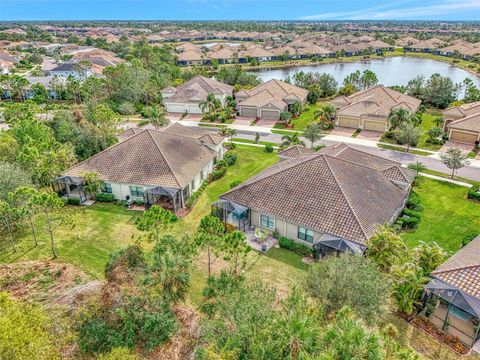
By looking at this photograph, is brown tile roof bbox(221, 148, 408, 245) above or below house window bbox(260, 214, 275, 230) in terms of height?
above

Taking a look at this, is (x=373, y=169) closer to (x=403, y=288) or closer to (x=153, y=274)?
(x=403, y=288)

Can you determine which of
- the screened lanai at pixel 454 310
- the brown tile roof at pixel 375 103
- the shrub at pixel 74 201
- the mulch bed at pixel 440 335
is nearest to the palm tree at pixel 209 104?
the brown tile roof at pixel 375 103

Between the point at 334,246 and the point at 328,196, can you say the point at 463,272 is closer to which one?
the point at 334,246

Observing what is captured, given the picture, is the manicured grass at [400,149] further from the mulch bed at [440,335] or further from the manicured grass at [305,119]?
the mulch bed at [440,335]

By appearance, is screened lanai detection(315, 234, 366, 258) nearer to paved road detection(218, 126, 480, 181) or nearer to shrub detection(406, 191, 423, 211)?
shrub detection(406, 191, 423, 211)

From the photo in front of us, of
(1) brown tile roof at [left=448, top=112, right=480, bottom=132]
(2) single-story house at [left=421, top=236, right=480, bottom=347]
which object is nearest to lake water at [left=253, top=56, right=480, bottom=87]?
(1) brown tile roof at [left=448, top=112, right=480, bottom=132]

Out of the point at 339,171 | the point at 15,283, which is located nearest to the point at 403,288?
the point at 339,171
